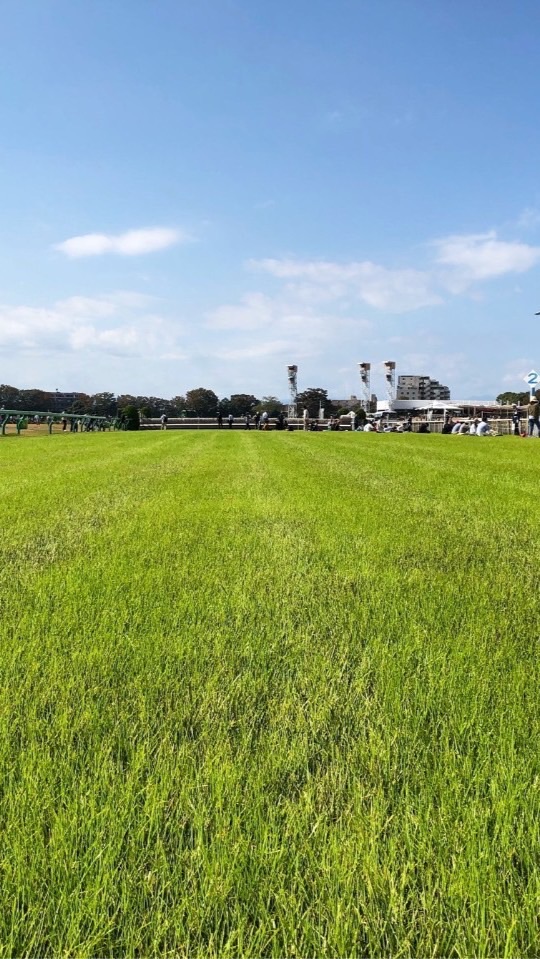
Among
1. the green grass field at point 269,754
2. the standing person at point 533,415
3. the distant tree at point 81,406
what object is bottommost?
the green grass field at point 269,754

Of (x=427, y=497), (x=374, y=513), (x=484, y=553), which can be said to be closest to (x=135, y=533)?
(x=374, y=513)

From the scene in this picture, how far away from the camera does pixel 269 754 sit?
186cm

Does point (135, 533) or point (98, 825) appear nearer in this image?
point (98, 825)

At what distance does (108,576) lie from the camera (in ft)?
12.8

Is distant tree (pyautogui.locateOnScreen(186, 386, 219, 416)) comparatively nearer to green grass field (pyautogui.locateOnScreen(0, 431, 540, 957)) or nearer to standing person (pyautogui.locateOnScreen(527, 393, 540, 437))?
standing person (pyautogui.locateOnScreen(527, 393, 540, 437))

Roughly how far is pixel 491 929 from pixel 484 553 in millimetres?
3645

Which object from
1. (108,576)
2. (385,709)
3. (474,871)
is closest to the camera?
(474,871)

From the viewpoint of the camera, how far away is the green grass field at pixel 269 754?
1.26 metres

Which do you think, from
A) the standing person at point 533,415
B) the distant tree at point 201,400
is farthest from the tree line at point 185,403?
the standing person at point 533,415

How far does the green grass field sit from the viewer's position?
1264mm

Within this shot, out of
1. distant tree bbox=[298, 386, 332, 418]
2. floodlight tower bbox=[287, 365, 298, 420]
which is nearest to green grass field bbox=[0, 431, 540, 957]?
floodlight tower bbox=[287, 365, 298, 420]

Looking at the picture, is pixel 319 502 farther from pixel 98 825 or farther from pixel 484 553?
pixel 98 825

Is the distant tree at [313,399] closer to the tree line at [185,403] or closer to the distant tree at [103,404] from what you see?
the tree line at [185,403]

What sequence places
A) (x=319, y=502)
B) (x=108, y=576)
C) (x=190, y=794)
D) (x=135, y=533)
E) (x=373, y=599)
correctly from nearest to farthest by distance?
(x=190, y=794), (x=373, y=599), (x=108, y=576), (x=135, y=533), (x=319, y=502)
